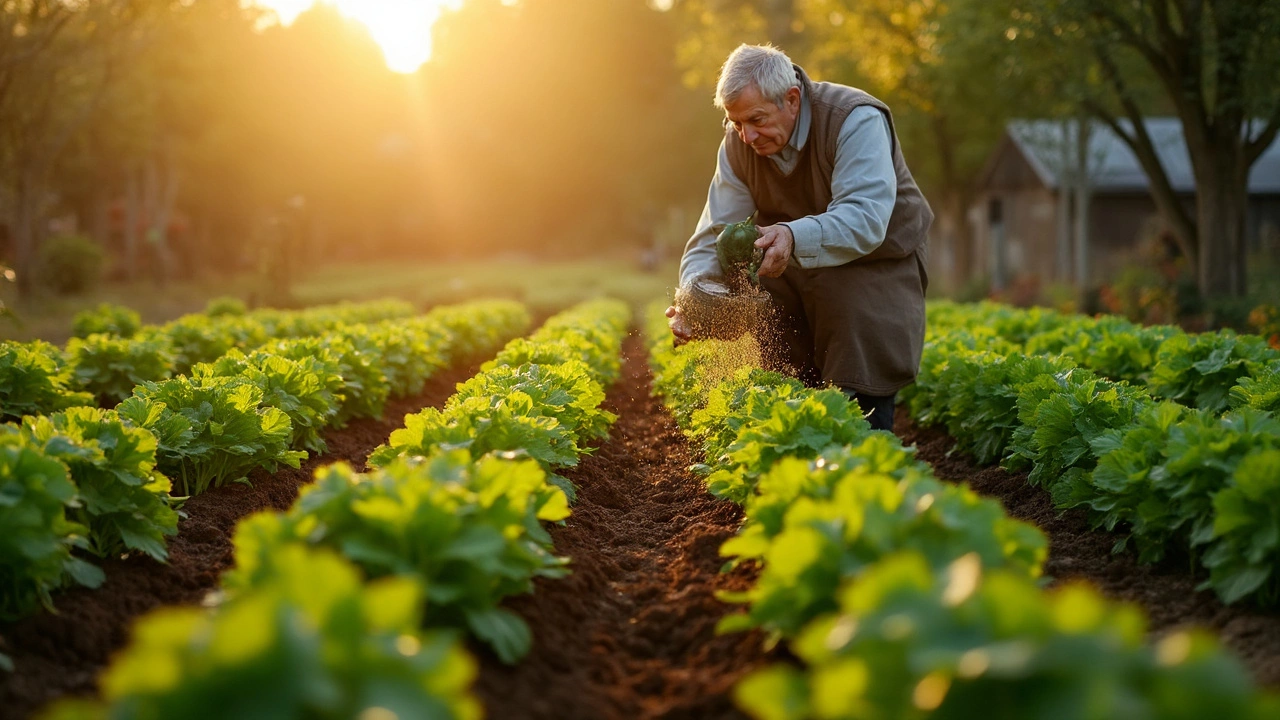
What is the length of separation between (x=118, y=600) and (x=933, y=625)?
3.26 m

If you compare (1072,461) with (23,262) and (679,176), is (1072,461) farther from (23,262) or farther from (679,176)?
(679,176)

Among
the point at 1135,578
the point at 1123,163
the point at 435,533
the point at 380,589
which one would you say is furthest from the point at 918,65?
the point at 380,589

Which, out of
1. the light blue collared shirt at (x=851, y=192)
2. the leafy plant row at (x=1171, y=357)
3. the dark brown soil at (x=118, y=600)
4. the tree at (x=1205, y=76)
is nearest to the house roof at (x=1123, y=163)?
the tree at (x=1205, y=76)

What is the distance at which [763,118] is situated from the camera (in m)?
5.28

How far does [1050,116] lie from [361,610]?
2450cm

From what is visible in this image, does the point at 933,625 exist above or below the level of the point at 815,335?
above

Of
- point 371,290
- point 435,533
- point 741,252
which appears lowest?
point 371,290

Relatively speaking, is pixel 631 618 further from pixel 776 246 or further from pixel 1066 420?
pixel 1066 420

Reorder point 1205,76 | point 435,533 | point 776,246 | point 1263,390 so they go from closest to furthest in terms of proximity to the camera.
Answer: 1. point 435,533
2. point 776,246
3. point 1263,390
4. point 1205,76

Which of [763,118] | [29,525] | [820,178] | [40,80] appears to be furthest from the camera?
[40,80]

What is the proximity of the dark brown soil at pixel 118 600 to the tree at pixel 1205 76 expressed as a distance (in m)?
12.4

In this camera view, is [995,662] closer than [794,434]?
Yes

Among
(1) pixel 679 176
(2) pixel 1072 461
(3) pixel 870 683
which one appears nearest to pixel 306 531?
(3) pixel 870 683

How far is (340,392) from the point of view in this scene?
8.08 m
